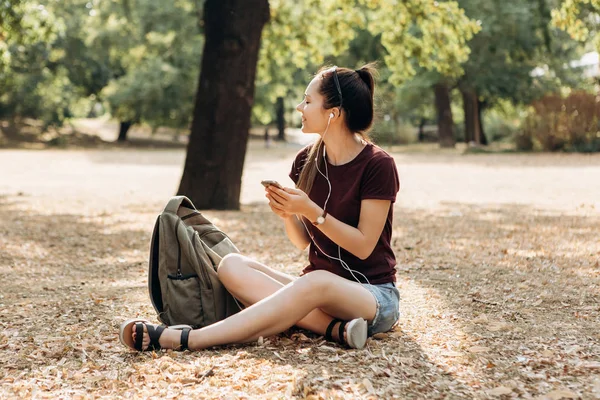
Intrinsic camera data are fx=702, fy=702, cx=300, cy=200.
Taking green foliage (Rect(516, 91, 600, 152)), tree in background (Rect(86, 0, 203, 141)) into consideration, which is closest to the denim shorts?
green foliage (Rect(516, 91, 600, 152))

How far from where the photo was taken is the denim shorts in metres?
3.74

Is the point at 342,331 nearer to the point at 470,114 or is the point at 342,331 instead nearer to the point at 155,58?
the point at 470,114

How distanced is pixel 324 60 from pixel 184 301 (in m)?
19.7

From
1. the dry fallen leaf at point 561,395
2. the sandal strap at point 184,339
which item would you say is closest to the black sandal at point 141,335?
the sandal strap at point 184,339

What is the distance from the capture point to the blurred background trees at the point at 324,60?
40.5ft

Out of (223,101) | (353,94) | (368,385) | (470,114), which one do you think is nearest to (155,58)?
(470,114)

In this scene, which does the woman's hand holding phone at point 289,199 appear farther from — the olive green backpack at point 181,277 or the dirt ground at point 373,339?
the dirt ground at point 373,339

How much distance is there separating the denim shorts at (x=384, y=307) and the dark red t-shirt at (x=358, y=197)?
0.06 metres

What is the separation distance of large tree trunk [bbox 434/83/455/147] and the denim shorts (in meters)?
27.9

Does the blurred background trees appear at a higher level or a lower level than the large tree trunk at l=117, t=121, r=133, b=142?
higher

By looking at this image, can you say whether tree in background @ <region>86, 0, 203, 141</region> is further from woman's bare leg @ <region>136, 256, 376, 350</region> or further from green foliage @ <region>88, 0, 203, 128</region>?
woman's bare leg @ <region>136, 256, 376, 350</region>

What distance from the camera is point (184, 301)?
3844 mm

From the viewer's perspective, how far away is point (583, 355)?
11.6ft

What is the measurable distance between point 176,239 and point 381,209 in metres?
1.14
